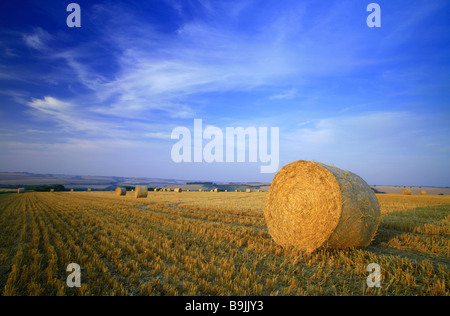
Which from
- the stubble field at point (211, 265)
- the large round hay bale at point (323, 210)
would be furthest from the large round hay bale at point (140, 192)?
the large round hay bale at point (323, 210)

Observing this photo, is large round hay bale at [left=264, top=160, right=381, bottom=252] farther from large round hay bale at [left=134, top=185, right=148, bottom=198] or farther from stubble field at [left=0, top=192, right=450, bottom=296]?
large round hay bale at [left=134, top=185, right=148, bottom=198]

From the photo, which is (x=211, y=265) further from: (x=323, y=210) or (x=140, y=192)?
(x=140, y=192)

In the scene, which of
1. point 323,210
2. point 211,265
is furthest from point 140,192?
point 323,210

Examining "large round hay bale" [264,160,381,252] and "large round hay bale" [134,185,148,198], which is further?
"large round hay bale" [134,185,148,198]

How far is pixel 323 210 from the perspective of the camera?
18.4 ft

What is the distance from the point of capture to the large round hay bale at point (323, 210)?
538 cm

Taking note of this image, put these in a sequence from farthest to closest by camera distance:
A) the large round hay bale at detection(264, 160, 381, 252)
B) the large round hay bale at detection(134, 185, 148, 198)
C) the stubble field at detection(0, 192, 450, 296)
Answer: the large round hay bale at detection(134, 185, 148, 198), the large round hay bale at detection(264, 160, 381, 252), the stubble field at detection(0, 192, 450, 296)

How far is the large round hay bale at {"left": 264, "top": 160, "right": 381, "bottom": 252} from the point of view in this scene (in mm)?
5383

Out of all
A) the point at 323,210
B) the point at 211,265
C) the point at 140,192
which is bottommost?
the point at 140,192

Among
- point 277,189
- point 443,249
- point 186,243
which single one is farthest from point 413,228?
point 186,243

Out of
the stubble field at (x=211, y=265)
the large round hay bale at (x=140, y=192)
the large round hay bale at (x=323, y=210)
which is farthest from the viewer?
the large round hay bale at (x=140, y=192)

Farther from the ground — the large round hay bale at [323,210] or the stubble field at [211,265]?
the large round hay bale at [323,210]

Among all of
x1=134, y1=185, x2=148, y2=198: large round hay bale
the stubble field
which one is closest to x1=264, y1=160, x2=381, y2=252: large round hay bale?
the stubble field

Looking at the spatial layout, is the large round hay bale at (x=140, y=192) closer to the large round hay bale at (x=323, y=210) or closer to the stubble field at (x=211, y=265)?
the stubble field at (x=211, y=265)
